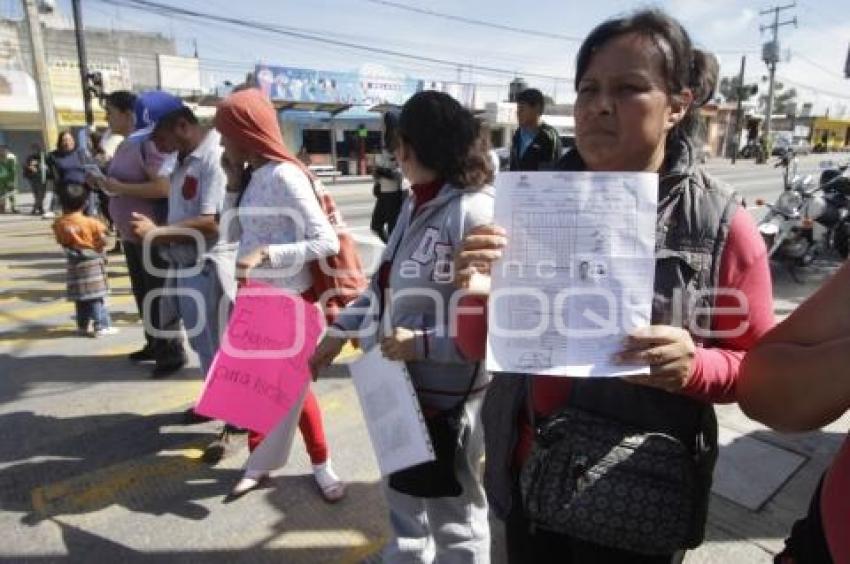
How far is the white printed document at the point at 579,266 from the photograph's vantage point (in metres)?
1.11

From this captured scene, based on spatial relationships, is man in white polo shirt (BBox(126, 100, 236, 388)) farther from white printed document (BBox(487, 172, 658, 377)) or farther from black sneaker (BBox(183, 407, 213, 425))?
white printed document (BBox(487, 172, 658, 377))

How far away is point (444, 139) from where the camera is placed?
5.90 ft

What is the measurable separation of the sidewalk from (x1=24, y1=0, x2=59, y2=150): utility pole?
1671 cm

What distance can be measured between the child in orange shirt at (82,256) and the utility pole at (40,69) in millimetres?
15310

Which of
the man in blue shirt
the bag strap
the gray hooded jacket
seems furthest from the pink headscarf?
the man in blue shirt

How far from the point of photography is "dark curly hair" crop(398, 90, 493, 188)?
5.88ft

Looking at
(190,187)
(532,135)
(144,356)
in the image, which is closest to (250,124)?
(190,187)

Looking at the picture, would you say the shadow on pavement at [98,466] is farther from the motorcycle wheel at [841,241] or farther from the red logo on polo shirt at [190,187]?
the motorcycle wheel at [841,241]

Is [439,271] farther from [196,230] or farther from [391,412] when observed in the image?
[196,230]

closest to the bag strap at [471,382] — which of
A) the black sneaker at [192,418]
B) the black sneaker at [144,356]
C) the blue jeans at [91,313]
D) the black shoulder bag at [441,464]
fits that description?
the black shoulder bag at [441,464]

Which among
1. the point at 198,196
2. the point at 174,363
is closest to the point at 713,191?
the point at 198,196

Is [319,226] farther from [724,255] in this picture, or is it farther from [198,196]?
[724,255]

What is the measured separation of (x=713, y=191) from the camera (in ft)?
4.00

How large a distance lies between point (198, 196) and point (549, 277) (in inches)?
104
